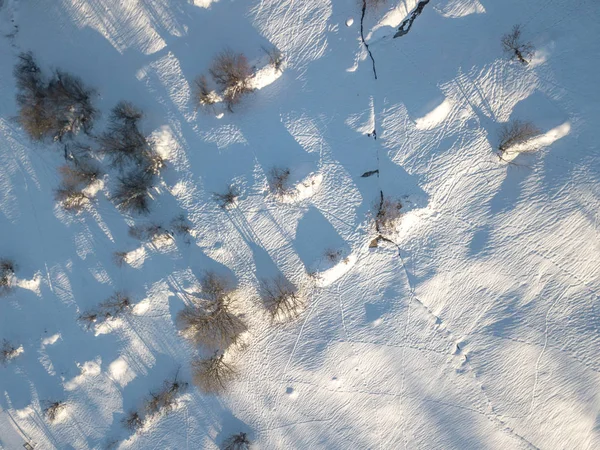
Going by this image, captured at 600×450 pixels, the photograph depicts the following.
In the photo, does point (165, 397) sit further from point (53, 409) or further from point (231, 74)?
point (231, 74)

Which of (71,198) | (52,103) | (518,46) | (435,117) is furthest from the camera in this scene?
(71,198)

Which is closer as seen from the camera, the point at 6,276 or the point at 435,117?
the point at 435,117

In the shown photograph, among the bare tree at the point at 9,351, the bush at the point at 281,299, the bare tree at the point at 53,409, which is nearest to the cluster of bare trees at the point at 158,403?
the bare tree at the point at 53,409

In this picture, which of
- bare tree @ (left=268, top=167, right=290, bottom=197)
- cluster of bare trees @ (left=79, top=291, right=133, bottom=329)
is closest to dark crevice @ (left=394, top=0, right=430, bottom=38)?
bare tree @ (left=268, top=167, right=290, bottom=197)

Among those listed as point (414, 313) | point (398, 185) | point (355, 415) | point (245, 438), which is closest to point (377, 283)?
point (414, 313)

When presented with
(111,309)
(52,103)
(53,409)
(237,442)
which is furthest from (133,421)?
(52,103)

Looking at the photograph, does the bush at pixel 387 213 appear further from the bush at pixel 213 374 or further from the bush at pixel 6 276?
the bush at pixel 6 276

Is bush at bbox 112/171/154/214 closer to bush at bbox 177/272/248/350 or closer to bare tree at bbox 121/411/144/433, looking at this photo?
bush at bbox 177/272/248/350
